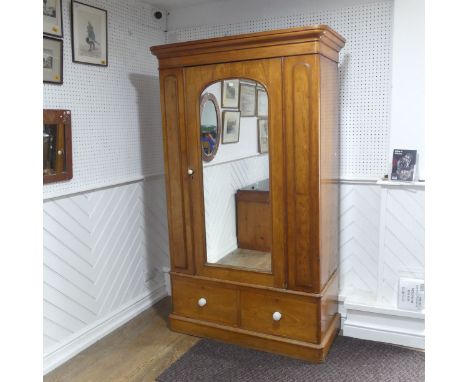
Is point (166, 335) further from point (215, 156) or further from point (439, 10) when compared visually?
point (439, 10)

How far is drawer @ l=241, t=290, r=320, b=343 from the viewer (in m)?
2.33

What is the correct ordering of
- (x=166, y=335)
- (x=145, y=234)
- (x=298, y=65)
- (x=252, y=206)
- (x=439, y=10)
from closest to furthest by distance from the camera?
(x=439, y=10)
(x=298, y=65)
(x=252, y=206)
(x=166, y=335)
(x=145, y=234)

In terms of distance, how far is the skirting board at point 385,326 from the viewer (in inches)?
96.5

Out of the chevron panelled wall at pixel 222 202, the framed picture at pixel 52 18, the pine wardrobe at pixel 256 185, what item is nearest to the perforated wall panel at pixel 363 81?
the pine wardrobe at pixel 256 185

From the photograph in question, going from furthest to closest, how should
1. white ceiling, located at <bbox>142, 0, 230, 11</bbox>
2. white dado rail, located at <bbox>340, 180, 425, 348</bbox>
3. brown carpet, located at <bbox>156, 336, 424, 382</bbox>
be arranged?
white ceiling, located at <bbox>142, 0, 230, 11</bbox> < white dado rail, located at <bbox>340, 180, 425, 348</bbox> < brown carpet, located at <bbox>156, 336, 424, 382</bbox>

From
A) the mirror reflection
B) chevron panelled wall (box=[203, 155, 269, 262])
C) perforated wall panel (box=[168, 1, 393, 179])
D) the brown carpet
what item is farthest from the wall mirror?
perforated wall panel (box=[168, 1, 393, 179])

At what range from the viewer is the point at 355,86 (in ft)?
8.34

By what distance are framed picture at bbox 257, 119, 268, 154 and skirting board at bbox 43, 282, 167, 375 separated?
1.46 metres

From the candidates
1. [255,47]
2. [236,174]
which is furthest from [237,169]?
[255,47]

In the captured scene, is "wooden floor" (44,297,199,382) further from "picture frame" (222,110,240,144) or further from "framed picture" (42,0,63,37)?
"framed picture" (42,0,63,37)

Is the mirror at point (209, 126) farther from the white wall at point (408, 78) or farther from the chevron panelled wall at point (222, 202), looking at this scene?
the white wall at point (408, 78)

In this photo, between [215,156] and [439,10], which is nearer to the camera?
[439,10]
